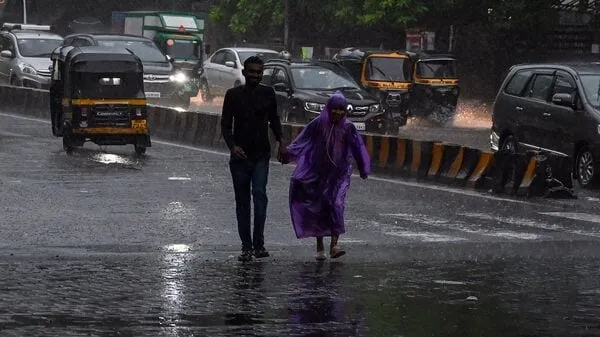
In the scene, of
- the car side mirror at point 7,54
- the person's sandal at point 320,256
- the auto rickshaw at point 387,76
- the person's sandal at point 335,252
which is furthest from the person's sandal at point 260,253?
the car side mirror at point 7,54

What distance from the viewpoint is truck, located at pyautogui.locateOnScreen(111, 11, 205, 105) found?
4038 cm

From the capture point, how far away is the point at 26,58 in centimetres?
4006

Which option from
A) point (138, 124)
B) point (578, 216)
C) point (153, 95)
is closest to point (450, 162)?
point (578, 216)

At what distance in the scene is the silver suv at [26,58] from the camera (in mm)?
39219

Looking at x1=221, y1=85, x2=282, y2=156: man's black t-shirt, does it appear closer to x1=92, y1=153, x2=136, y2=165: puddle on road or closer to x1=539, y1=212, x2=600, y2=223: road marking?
x1=539, y1=212, x2=600, y2=223: road marking

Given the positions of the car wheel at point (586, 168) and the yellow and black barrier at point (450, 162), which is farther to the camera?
the car wheel at point (586, 168)

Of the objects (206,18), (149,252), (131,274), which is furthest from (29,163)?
(206,18)

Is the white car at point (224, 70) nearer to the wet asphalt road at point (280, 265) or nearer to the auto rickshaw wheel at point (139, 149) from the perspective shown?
the auto rickshaw wheel at point (139, 149)

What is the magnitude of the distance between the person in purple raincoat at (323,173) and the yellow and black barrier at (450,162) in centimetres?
705

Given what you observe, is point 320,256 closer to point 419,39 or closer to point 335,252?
point 335,252

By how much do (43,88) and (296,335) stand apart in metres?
30.1

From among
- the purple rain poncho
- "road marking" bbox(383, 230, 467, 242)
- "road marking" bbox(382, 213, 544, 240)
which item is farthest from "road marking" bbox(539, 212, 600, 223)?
the purple rain poncho

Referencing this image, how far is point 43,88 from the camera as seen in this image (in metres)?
38.3

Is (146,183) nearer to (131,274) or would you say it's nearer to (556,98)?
(556,98)
